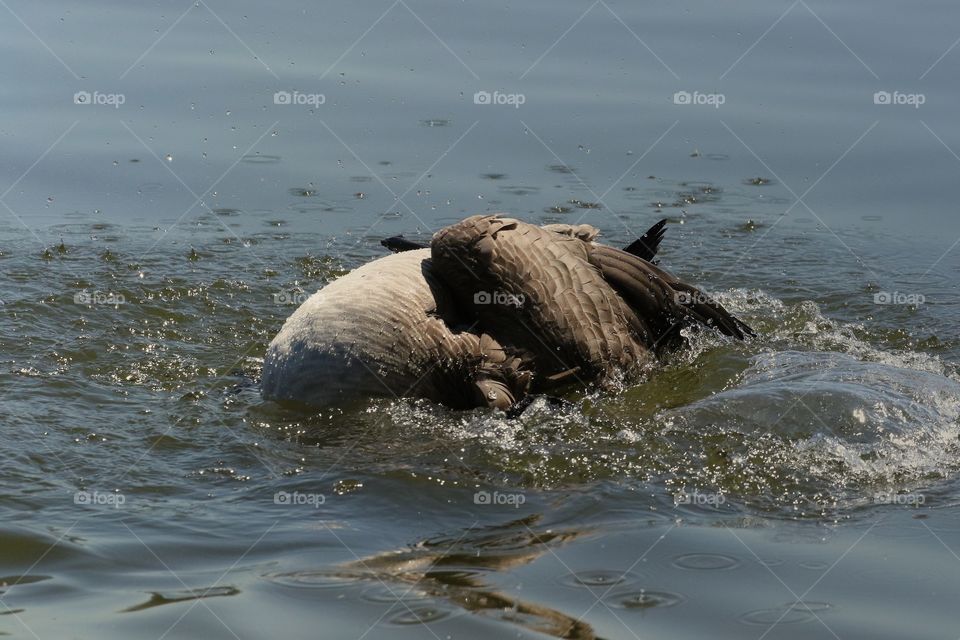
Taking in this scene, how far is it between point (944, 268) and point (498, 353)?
5036mm

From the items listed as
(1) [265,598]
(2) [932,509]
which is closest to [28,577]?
(1) [265,598]

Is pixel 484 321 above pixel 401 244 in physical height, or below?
below

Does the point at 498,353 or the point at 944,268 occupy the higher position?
the point at 944,268

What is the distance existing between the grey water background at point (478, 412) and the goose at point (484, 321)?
0.19 m

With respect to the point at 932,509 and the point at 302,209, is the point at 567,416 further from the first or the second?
the point at 302,209

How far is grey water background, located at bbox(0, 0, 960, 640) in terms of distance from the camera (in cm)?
484

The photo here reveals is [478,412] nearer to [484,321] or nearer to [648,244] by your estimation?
[484,321]

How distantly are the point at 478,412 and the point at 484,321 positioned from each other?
1.93ft

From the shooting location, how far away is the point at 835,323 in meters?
9.14

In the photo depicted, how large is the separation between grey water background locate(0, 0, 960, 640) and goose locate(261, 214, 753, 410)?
0.19 metres

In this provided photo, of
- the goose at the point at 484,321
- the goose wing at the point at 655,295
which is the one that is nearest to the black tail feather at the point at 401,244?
the goose at the point at 484,321

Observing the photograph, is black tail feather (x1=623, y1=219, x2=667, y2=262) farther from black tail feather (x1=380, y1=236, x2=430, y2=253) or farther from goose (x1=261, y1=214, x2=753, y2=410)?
black tail feather (x1=380, y1=236, x2=430, y2=253)

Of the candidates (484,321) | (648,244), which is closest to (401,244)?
(484,321)

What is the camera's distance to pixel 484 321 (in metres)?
7.20
